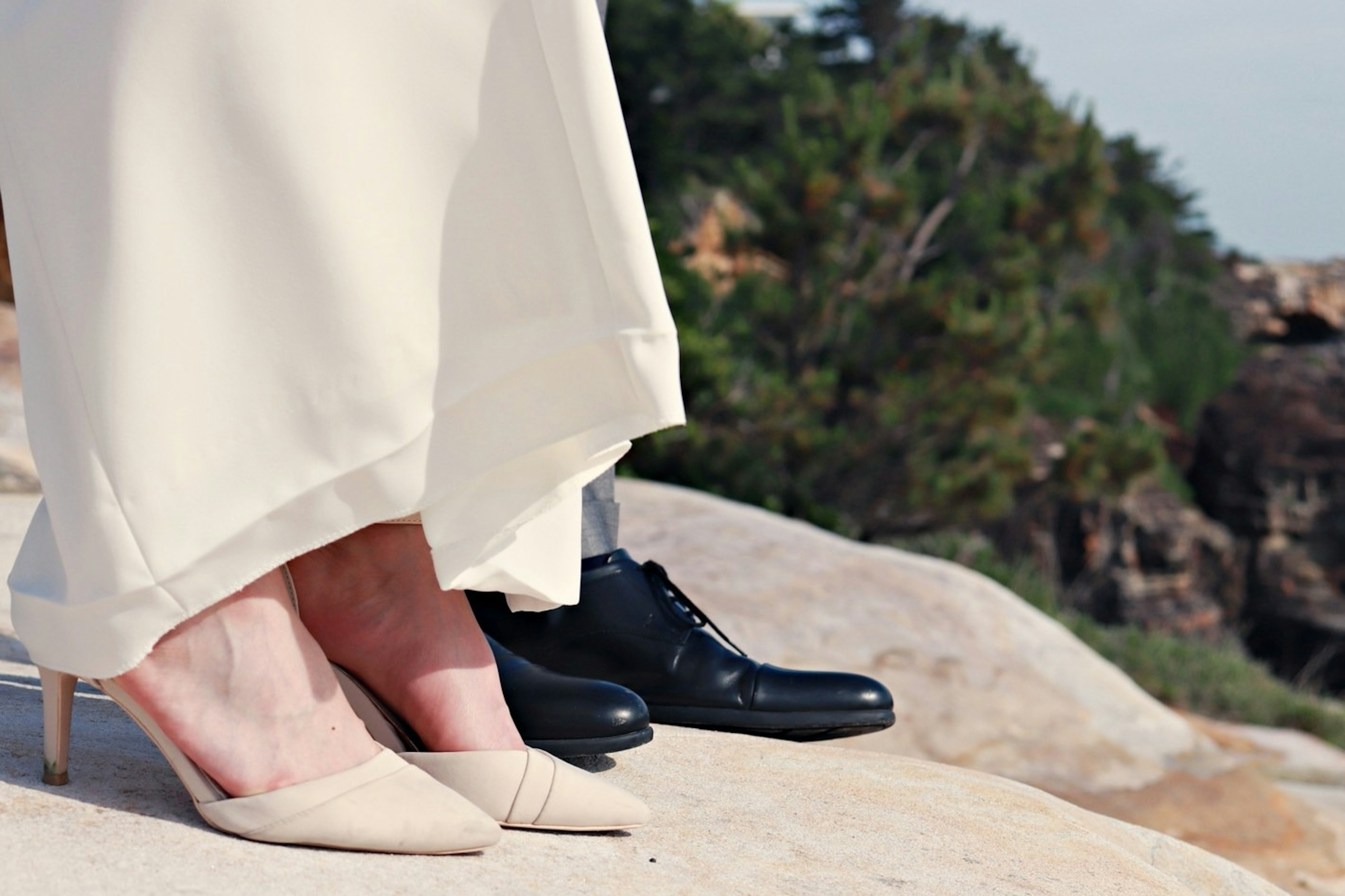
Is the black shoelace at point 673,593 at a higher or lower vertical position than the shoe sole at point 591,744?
higher

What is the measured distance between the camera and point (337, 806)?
3.18 feet

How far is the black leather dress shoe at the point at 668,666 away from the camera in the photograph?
5.07 feet

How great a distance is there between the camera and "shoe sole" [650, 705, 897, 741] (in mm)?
1526

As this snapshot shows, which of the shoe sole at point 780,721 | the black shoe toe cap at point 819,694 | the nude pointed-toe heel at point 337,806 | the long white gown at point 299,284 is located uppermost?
the long white gown at point 299,284

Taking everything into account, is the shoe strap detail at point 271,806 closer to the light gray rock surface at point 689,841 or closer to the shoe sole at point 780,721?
the light gray rock surface at point 689,841

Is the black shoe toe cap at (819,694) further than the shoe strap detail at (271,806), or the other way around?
the black shoe toe cap at (819,694)

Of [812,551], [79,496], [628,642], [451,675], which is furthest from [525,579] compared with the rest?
[812,551]

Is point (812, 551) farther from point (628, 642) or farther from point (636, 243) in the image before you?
point (636, 243)

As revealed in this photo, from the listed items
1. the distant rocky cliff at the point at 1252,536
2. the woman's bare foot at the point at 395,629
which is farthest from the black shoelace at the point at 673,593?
the distant rocky cliff at the point at 1252,536

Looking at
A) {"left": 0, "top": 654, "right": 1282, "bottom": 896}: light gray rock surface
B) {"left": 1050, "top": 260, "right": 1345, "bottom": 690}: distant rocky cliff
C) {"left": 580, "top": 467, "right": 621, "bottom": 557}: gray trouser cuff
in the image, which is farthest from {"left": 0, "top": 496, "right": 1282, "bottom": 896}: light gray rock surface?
{"left": 1050, "top": 260, "right": 1345, "bottom": 690}: distant rocky cliff

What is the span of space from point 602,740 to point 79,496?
53 cm

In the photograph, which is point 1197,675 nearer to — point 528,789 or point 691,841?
point 691,841

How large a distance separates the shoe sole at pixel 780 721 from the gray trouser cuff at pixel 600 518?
8.1 inches

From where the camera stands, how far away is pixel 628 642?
155cm
